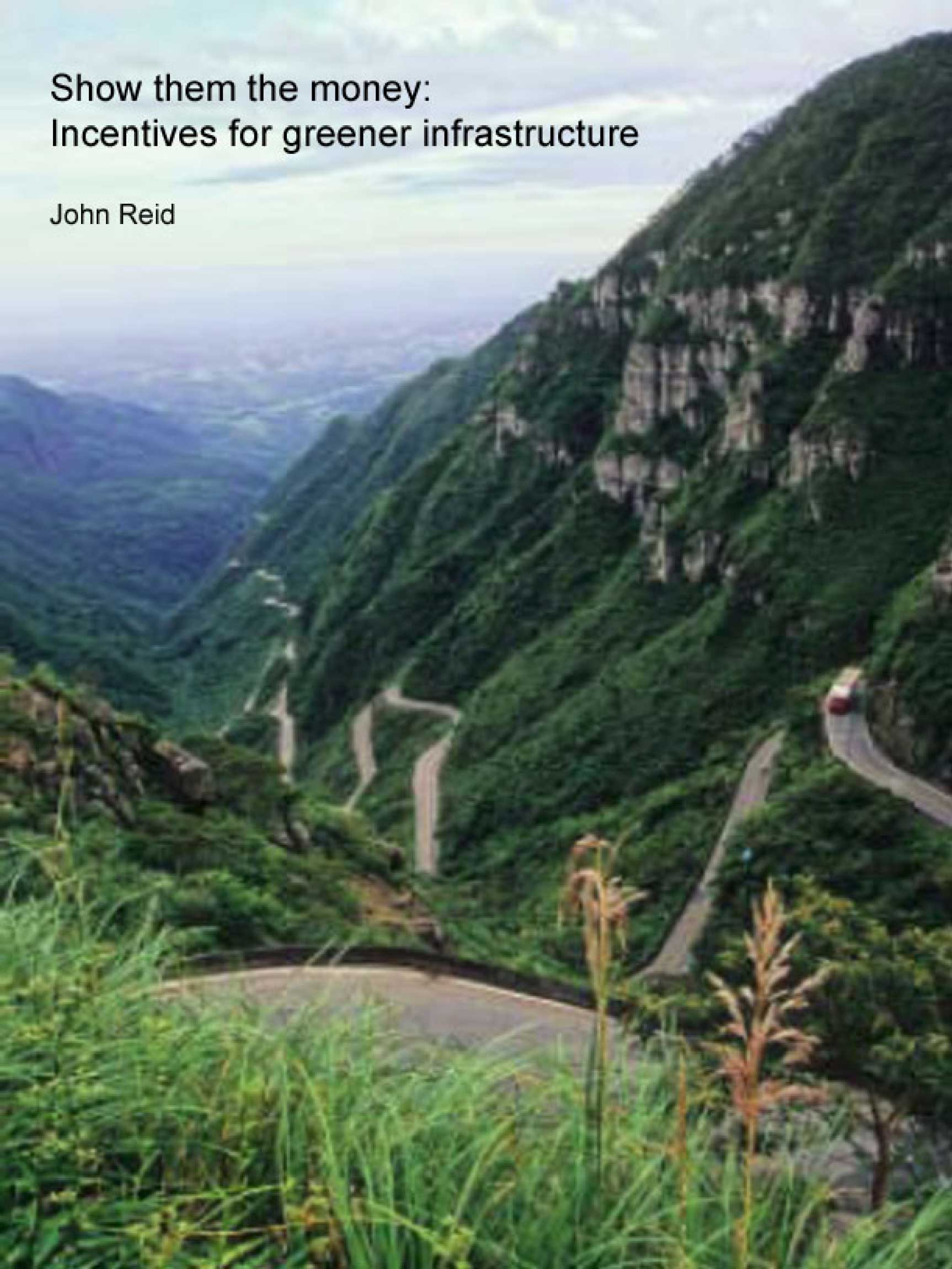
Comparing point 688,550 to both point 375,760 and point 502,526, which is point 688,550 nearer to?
point 375,760

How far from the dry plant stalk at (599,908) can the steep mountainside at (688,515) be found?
4921cm

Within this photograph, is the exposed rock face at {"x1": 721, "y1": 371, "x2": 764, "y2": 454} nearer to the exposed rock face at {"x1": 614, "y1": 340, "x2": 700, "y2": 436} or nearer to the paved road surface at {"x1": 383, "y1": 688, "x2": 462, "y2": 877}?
the exposed rock face at {"x1": 614, "y1": 340, "x2": 700, "y2": 436}

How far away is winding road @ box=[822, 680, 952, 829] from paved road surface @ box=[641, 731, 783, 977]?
3.92 m

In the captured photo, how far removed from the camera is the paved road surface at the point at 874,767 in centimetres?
6294

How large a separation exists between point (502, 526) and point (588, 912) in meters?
147

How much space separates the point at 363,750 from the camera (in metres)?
124

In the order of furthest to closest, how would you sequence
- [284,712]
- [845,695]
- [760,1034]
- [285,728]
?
[284,712] < [285,728] < [845,695] < [760,1034]

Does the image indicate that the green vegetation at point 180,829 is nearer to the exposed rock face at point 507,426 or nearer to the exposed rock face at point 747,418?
the exposed rock face at point 747,418

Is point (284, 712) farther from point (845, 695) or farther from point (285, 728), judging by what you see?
point (845, 695)

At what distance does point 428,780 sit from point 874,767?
Result: 46453mm

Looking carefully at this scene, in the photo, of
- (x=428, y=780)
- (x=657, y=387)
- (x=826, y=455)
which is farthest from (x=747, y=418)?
(x=428, y=780)

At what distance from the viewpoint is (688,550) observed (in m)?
109

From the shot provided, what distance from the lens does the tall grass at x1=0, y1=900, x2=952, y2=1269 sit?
4977 mm

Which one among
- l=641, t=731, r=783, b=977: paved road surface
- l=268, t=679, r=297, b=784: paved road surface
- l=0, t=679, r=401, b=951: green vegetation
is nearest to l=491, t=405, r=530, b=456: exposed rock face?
l=268, t=679, r=297, b=784: paved road surface
